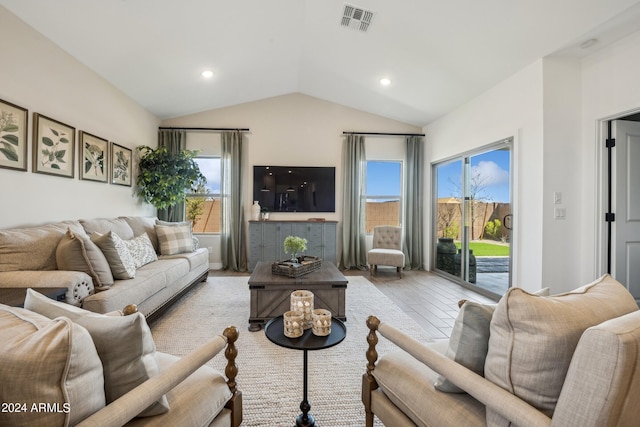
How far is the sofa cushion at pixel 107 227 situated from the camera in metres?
2.96

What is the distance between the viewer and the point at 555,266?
296 centimetres

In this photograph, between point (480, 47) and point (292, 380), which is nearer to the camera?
point (292, 380)

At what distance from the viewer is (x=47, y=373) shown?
0.65 m

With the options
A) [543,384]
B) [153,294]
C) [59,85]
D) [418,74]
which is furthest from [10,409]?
[418,74]

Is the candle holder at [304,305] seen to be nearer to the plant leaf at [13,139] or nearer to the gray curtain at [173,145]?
the plant leaf at [13,139]

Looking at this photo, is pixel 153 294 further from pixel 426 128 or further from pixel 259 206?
pixel 426 128

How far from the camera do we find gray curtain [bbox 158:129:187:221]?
16.8ft

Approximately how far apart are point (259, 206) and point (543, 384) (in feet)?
16.0

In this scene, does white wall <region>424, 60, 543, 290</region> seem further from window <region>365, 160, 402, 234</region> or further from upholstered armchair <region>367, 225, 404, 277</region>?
window <region>365, 160, 402, 234</region>

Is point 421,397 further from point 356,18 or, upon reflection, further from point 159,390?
point 356,18

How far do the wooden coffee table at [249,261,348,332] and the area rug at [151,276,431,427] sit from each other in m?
0.17

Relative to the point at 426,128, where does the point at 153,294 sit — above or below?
below

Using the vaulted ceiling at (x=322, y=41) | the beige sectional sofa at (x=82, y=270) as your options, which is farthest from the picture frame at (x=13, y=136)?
the vaulted ceiling at (x=322, y=41)

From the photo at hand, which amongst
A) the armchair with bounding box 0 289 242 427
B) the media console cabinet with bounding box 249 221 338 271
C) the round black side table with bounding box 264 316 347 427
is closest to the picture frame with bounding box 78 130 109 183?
the media console cabinet with bounding box 249 221 338 271
